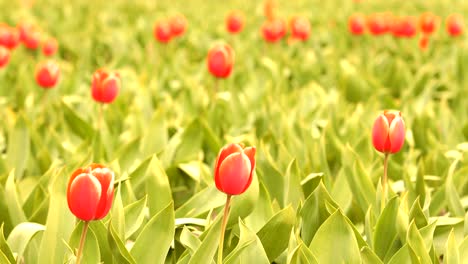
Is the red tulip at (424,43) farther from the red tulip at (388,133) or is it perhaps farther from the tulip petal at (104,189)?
the tulip petal at (104,189)

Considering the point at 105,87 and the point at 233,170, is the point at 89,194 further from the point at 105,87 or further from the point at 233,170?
the point at 105,87

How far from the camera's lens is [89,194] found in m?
1.68

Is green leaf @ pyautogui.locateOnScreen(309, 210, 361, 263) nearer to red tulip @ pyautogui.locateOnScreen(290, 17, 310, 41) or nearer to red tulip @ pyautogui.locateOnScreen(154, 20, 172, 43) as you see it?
red tulip @ pyautogui.locateOnScreen(154, 20, 172, 43)

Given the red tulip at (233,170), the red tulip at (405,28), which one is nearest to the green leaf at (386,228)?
the red tulip at (233,170)

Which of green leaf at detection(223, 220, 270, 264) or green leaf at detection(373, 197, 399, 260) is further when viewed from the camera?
green leaf at detection(373, 197, 399, 260)

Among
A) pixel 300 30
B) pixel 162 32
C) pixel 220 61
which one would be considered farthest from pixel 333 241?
pixel 300 30

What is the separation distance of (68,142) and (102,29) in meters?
3.38

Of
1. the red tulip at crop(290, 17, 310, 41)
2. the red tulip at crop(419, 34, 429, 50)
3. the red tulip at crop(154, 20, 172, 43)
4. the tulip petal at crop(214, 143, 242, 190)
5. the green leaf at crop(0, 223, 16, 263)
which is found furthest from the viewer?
the red tulip at crop(419, 34, 429, 50)

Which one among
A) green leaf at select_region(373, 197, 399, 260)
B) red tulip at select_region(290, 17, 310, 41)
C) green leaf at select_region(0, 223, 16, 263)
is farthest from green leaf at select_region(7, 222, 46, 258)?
red tulip at select_region(290, 17, 310, 41)

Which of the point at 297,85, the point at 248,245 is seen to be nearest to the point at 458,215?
the point at 248,245

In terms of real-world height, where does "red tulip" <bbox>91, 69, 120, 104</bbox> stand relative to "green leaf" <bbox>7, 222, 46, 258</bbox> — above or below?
above

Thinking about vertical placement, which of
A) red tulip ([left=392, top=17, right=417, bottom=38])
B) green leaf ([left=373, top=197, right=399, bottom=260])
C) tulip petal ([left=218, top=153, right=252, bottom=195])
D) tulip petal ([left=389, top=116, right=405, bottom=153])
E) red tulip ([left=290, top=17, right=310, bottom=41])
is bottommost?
red tulip ([left=392, top=17, right=417, bottom=38])

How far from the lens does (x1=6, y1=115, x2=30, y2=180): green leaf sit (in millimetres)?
2920

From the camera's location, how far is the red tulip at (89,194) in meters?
1.68
